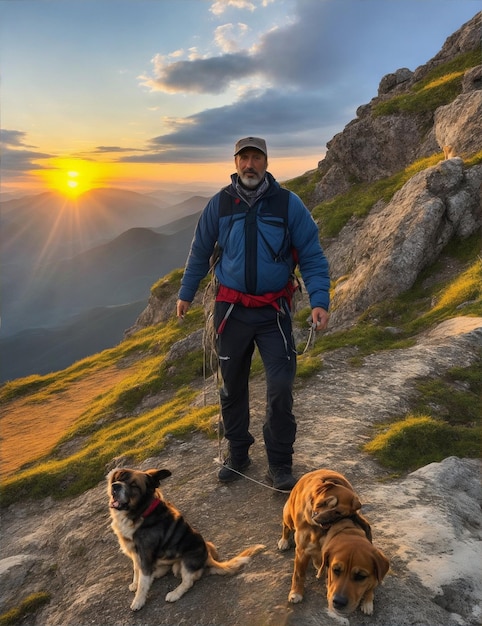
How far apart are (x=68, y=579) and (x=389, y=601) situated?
Answer: 4.88m

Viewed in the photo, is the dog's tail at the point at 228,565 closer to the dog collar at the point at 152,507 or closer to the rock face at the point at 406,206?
the dog collar at the point at 152,507

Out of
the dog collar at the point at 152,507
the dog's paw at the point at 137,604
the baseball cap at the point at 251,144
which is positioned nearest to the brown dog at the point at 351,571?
the dog collar at the point at 152,507

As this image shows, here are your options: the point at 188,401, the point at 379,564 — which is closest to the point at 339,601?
the point at 379,564

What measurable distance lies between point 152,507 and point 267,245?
12.3ft

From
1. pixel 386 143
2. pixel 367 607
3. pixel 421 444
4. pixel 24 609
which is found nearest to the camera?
pixel 367 607

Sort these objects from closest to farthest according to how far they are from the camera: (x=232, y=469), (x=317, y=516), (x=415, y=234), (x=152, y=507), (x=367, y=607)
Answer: (x=367, y=607), (x=317, y=516), (x=152, y=507), (x=232, y=469), (x=415, y=234)

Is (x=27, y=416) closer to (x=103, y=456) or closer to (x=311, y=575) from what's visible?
(x=103, y=456)

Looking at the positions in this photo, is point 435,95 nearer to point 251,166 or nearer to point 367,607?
point 251,166

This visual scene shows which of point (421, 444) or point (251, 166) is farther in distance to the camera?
point (421, 444)

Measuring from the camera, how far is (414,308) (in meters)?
17.1

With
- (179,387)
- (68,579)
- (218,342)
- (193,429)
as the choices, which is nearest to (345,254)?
(179,387)

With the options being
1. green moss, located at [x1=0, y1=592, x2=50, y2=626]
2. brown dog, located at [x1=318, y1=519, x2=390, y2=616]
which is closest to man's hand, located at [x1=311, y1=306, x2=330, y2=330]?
brown dog, located at [x1=318, y1=519, x2=390, y2=616]

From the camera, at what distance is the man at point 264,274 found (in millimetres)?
6035

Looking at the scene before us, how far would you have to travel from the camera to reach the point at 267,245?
19.7ft
